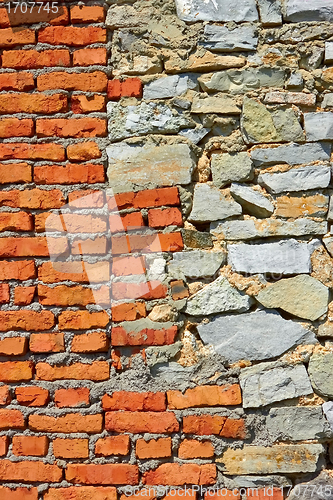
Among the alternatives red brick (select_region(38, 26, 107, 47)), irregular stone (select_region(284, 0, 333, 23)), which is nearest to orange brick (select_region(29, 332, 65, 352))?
red brick (select_region(38, 26, 107, 47))

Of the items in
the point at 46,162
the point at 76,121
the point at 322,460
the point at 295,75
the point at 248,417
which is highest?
the point at 295,75

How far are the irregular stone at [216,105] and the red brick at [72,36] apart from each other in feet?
1.55

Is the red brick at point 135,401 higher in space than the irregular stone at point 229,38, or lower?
lower

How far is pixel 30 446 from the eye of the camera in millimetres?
1692

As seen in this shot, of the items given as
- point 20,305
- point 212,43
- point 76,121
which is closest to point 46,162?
point 76,121

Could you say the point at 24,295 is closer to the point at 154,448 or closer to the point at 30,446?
the point at 30,446

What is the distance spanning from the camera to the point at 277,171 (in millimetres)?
1783

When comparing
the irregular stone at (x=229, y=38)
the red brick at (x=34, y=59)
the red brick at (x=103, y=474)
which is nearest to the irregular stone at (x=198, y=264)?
the red brick at (x=103, y=474)

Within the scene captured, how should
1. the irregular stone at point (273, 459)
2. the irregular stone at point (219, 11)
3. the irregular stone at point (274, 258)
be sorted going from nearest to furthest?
1. the irregular stone at point (273, 459)
2. the irregular stone at point (274, 258)
3. the irregular stone at point (219, 11)

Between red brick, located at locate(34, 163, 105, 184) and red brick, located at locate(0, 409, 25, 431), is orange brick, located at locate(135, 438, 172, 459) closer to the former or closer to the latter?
red brick, located at locate(0, 409, 25, 431)

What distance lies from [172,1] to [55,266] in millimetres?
1187

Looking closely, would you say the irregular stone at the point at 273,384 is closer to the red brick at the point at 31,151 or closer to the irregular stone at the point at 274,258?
the irregular stone at the point at 274,258

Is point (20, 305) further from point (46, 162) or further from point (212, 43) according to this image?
point (212, 43)

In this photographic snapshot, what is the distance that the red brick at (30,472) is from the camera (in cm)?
167
